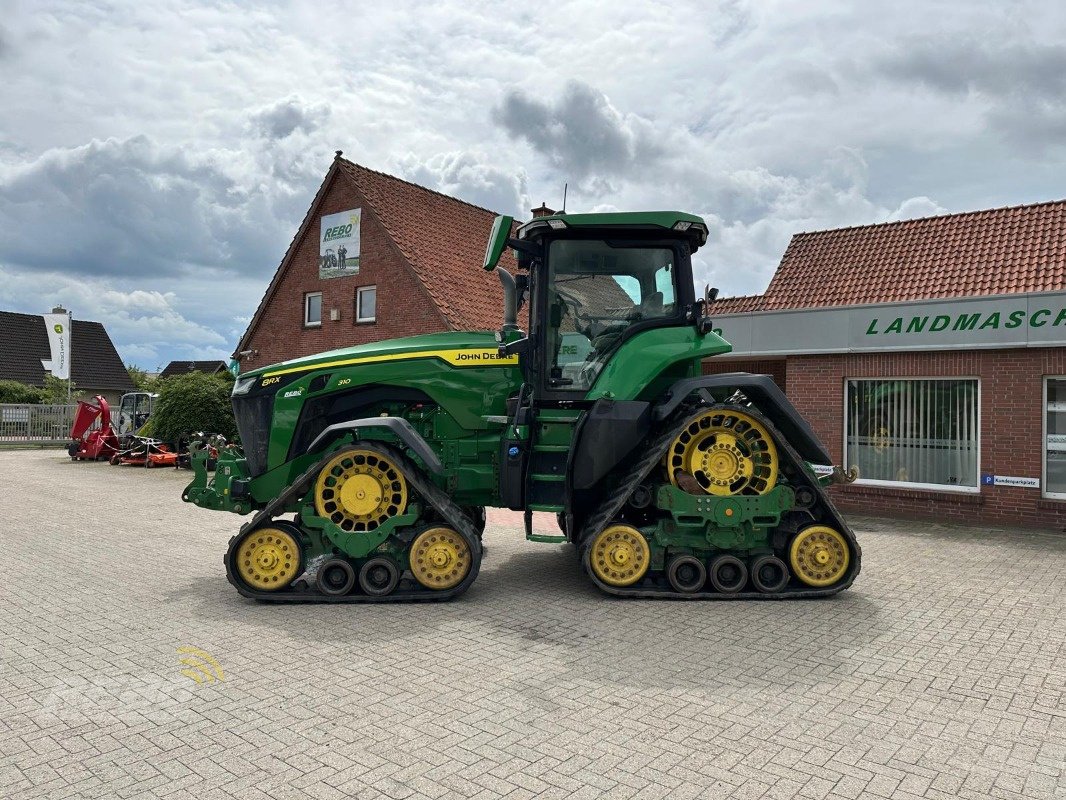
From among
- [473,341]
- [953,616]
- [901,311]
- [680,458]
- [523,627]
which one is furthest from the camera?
[901,311]

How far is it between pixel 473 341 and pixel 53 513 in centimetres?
786

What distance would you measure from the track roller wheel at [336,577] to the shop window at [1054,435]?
8946mm

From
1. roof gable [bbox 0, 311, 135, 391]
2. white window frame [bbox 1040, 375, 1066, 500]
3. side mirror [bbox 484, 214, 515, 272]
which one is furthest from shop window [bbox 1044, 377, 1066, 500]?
roof gable [bbox 0, 311, 135, 391]

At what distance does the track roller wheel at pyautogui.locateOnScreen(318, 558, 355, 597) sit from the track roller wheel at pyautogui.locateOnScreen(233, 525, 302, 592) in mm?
211

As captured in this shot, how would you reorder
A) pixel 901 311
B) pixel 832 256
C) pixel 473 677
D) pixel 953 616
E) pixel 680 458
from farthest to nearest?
pixel 832 256 → pixel 901 311 → pixel 680 458 → pixel 953 616 → pixel 473 677

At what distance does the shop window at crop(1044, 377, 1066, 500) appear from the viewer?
998 cm

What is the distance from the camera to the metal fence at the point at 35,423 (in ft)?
90.5

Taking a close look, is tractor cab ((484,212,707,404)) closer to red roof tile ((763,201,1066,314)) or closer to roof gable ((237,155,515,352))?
red roof tile ((763,201,1066,314))

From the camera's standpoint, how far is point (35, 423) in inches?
1098

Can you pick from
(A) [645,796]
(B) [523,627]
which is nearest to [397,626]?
(B) [523,627]

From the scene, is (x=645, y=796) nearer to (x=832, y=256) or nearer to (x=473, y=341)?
(x=473, y=341)

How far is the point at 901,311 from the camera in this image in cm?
1094

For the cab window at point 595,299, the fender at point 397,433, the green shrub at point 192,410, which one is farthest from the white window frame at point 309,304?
the cab window at point 595,299

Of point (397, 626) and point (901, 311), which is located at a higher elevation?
point (901, 311)
